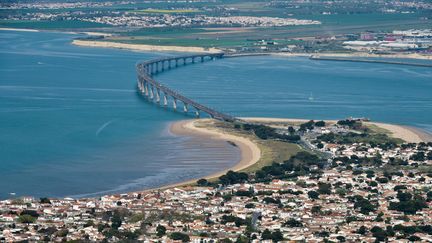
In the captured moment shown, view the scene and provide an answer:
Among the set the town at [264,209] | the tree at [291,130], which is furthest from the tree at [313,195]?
the tree at [291,130]

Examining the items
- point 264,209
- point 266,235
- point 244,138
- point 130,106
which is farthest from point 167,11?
point 266,235

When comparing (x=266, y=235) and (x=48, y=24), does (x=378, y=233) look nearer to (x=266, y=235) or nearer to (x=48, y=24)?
(x=266, y=235)

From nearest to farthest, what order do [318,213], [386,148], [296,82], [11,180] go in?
1. [318,213]
2. [11,180]
3. [386,148]
4. [296,82]

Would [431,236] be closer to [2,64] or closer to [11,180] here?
[11,180]

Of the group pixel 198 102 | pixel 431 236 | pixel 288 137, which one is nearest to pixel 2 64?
pixel 198 102

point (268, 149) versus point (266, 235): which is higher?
point (266, 235)

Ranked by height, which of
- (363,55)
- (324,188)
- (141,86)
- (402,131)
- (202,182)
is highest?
(324,188)

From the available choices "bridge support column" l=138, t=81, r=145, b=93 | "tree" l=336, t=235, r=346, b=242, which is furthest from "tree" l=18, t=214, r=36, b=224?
"bridge support column" l=138, t=81, r=145, b=93
